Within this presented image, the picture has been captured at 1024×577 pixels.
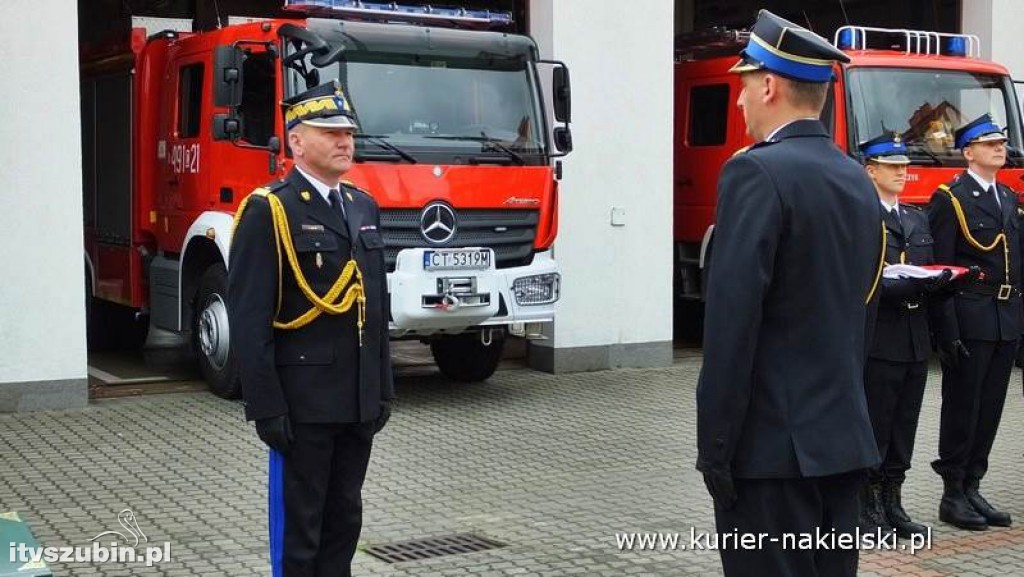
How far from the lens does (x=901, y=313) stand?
6480 millimetres

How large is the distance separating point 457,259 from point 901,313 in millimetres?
4185

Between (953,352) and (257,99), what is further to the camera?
(257,99)

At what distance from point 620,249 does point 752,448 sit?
369 inches

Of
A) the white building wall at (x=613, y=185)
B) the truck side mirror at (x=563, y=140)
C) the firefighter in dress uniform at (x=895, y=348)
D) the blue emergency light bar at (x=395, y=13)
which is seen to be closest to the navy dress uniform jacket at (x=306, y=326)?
the firefighter in dress uniform at (x=895, y=348)

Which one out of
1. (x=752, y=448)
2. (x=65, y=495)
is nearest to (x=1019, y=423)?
(x=65, y=495)

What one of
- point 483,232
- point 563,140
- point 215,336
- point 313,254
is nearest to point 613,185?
point 563,140

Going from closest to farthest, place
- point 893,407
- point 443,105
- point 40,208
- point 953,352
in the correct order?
1. point 893,407
2. point 953,352
3. point 40,208
4. point 443,105

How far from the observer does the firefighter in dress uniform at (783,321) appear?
11.0 ft

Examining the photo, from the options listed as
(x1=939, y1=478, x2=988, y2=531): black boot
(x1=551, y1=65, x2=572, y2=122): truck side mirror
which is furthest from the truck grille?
(x1=939, y1=478, x2=988, y2=531): black boot

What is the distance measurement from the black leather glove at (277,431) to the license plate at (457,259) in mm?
5323

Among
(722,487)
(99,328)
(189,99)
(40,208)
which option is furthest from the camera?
(99,328)

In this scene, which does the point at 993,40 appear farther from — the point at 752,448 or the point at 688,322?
the point at 752,448

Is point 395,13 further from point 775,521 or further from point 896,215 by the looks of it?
point 775,521

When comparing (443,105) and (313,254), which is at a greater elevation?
(443,105)
